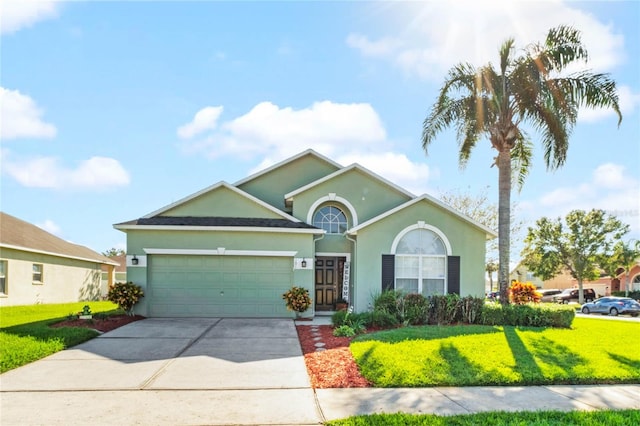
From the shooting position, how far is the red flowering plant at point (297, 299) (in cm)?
1412

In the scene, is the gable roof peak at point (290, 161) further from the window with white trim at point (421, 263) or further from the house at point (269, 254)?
the window with white trim at point (421, 263)

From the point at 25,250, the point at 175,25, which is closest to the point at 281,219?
the point at 175,25

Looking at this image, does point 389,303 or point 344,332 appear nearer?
point 344,332

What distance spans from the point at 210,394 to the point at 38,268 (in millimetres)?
19771

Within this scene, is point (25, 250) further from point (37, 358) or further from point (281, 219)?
point (37, 358)

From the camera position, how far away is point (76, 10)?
10039 millimetres

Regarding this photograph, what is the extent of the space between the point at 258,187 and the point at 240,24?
26.9 feet

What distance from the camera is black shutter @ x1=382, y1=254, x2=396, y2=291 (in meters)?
14.9

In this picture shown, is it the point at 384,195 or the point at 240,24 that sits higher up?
the point at 240,24

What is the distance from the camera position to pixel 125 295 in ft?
45.1

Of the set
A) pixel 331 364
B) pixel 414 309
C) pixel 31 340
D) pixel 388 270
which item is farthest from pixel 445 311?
pixel 31 340

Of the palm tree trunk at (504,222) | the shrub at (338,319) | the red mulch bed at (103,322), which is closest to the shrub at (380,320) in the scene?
the shrub at (338,319)

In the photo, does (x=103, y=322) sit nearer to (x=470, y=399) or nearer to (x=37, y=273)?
(x=470, y=399)

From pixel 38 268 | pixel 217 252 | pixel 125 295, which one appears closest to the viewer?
pixel 125 295
